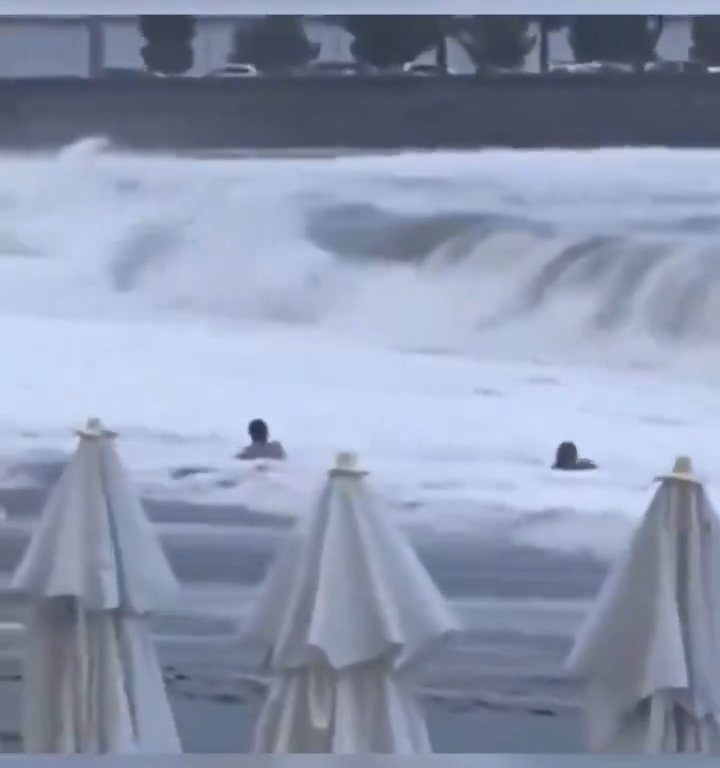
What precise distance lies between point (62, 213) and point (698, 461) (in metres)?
0.94

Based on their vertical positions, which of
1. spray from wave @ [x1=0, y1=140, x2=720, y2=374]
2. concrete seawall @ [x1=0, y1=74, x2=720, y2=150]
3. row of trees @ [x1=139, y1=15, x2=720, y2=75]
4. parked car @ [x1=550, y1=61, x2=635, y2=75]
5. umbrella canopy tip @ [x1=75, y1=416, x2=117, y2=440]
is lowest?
umbrella canopy tip @ [x1=75, y1=416, x2=117, y2=440]

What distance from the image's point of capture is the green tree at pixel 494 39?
162 centimetres

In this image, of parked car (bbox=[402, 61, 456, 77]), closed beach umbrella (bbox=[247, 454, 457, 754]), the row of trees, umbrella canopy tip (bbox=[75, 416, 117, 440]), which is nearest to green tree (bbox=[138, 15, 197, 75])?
the row of trees

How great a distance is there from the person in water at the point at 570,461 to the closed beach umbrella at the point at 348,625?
233 mm

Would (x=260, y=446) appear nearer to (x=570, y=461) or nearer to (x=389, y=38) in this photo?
(x=570, y=461)

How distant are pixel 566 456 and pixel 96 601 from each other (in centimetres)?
67

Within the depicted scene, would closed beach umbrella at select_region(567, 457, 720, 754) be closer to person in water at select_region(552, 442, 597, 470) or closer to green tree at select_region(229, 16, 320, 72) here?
person in water at select_region(552, 442, 597, 470)

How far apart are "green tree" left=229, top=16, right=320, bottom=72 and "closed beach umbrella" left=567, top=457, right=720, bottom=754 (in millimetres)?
760

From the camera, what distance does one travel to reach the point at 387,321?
1616 mm

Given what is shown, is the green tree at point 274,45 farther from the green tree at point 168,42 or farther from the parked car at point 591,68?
the parked car at point 591,68

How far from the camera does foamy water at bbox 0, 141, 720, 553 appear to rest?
1.59 metres

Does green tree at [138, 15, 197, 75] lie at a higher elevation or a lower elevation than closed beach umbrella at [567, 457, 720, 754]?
higher

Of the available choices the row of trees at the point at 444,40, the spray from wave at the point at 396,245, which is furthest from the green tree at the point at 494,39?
the spray from wave at the point at 396,245

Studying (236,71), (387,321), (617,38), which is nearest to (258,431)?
(387,321)
